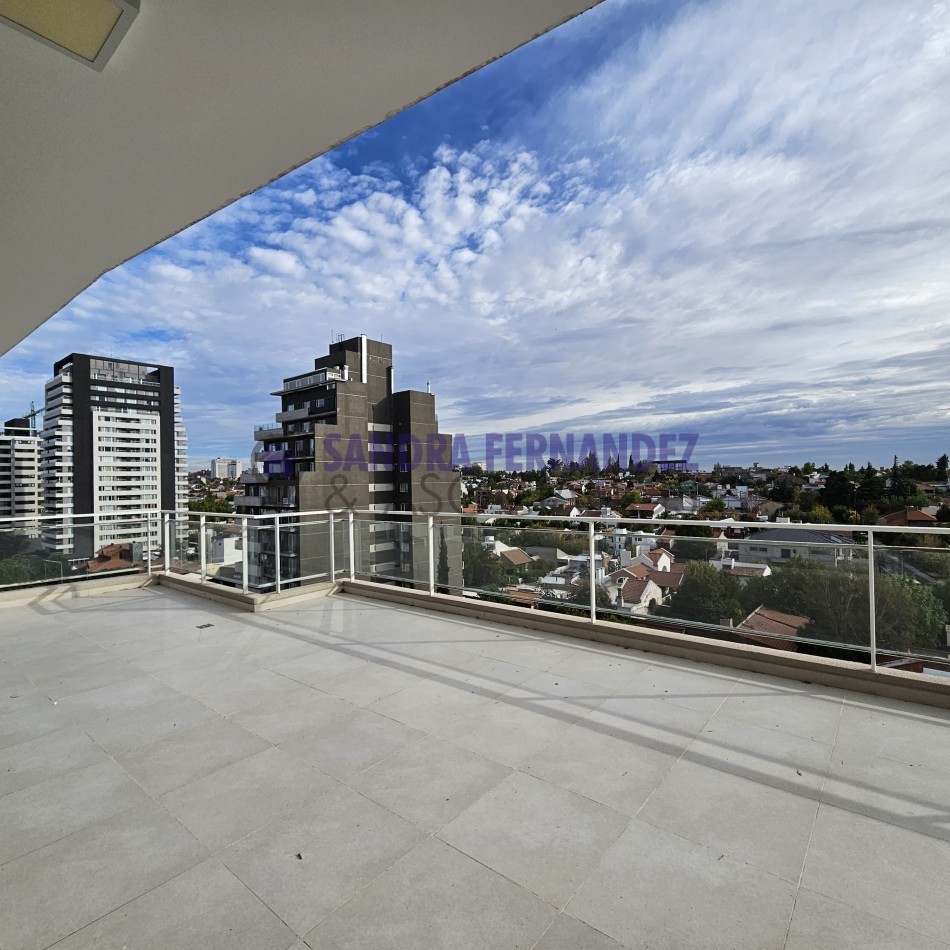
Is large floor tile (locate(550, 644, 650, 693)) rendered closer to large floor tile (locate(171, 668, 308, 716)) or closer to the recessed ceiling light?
large floor tile (locate(171, 668, 308, 716))

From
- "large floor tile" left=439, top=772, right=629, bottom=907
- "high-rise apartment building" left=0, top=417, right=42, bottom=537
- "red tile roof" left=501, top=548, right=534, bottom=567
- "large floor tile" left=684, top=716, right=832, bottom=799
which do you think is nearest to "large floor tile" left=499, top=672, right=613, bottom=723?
"large floor tile" left=684, top=716, right=832, bottom=799

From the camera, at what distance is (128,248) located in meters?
2.66

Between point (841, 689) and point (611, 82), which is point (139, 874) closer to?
point (841, 689)

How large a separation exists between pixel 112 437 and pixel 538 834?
44771 millimetres

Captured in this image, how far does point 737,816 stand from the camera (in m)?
1.94

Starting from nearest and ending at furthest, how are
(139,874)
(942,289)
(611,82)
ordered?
(139,874) < (611,82) < (942,289)

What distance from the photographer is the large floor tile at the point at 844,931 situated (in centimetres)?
136

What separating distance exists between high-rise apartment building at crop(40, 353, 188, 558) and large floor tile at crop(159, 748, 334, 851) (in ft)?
83.4

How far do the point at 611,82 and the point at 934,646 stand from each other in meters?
10.1

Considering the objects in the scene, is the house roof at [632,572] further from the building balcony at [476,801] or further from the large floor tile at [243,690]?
the large floor tile at [243,690]

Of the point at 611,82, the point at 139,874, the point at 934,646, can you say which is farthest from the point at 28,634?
the point at 611,82

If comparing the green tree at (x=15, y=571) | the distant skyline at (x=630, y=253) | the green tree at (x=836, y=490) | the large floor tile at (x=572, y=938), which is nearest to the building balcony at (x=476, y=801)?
the large floor tile at (x=572, y=938)

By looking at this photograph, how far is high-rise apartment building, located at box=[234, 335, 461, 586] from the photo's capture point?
3662 cm

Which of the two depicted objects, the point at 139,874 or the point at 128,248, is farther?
the point at 128,248
